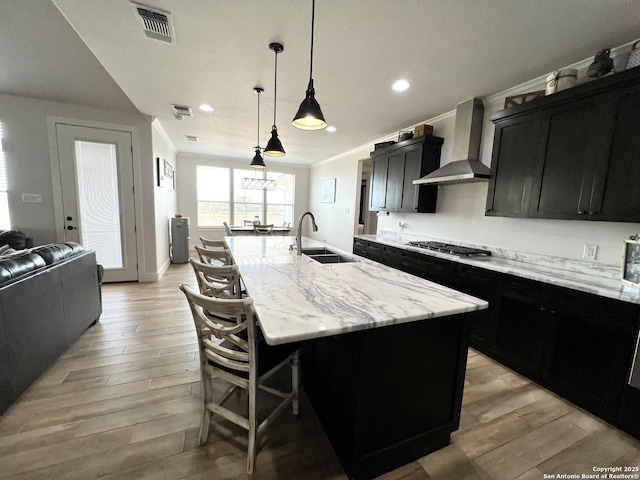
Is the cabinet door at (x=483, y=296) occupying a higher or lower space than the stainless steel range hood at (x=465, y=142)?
lower

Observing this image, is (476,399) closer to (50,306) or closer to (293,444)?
(293,444)

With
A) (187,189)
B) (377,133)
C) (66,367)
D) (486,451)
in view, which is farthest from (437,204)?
(187,189)

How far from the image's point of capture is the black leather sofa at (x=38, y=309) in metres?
1.58

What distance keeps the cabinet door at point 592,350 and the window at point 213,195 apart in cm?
722

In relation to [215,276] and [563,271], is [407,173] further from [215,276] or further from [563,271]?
[215,276]

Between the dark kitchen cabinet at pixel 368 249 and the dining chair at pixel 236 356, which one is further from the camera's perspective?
the dark kitchen cabinet at pixel 368 249

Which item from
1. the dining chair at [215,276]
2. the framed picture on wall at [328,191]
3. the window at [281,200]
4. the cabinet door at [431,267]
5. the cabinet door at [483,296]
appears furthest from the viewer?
the window at [281,200]

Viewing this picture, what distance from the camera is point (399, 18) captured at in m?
1.74

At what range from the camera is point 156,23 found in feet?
6.08

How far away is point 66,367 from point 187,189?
5713 mm

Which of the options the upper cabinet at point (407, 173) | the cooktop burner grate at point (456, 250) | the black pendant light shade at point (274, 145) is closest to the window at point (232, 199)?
the upper cabinet at point (407, 173)

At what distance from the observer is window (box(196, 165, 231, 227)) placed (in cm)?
719

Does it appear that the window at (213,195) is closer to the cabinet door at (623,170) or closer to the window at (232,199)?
the window at (232,199)

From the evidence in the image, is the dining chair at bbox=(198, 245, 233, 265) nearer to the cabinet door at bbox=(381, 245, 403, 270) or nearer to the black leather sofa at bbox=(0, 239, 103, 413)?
the black leather sofa at bbox=(0, 239, 103, 413)
